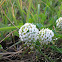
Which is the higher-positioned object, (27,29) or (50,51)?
(27,29)

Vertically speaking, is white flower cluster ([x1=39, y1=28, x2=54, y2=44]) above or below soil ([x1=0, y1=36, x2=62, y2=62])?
above

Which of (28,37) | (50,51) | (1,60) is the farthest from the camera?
(50,51)

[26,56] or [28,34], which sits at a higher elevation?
[28,34]

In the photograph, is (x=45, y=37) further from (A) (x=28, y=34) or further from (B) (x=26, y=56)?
(B) (x=26, y=56)

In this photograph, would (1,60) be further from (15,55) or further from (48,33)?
(48,33)

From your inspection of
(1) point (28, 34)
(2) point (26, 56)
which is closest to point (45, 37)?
(1) point (28, 34)

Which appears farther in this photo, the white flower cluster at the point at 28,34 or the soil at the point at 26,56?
the soil at the point at 26,56

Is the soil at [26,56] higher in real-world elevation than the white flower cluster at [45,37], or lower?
lower

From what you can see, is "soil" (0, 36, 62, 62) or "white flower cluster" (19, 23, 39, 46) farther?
"soil" (0, 36, 62, 62)

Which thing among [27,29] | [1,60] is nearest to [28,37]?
[27,29]

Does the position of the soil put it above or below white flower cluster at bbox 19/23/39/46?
below

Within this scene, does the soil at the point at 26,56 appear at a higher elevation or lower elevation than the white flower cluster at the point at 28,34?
lower
